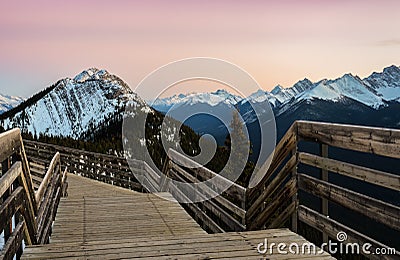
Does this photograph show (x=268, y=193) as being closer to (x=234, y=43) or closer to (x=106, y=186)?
(x=106, y=186)

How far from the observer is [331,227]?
3.64 meters

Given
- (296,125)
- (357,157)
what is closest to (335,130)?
(296,125)

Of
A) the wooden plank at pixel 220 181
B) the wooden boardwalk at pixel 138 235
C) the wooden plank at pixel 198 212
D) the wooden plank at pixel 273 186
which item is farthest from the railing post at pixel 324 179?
the wooden plank at pixel 198 212

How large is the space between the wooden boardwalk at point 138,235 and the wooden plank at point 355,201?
0.47m

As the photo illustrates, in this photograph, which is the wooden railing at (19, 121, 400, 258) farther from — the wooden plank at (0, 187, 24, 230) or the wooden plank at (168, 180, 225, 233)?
the wooden plank at (0, 187, 24, 230)

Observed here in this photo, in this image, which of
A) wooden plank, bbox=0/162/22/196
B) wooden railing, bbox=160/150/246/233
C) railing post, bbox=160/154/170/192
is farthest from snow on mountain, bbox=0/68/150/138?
wooden plank, bbox=0/162/22/196

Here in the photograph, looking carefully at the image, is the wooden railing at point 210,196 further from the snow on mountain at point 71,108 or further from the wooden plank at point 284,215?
the snow on mountain at point 71,108

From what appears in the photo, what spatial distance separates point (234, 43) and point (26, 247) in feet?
72.3

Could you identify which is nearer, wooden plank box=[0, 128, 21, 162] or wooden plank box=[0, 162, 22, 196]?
wooden plank box=[0, 162, 22, 196]

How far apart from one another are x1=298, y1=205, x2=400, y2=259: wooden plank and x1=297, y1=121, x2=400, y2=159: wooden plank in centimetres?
55

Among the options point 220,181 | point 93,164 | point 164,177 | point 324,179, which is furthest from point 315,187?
point 93,164

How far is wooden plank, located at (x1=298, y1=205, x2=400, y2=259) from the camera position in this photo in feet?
10.0

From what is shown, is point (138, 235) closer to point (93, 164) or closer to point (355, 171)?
point (355, 171)

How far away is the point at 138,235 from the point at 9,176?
281 cm
